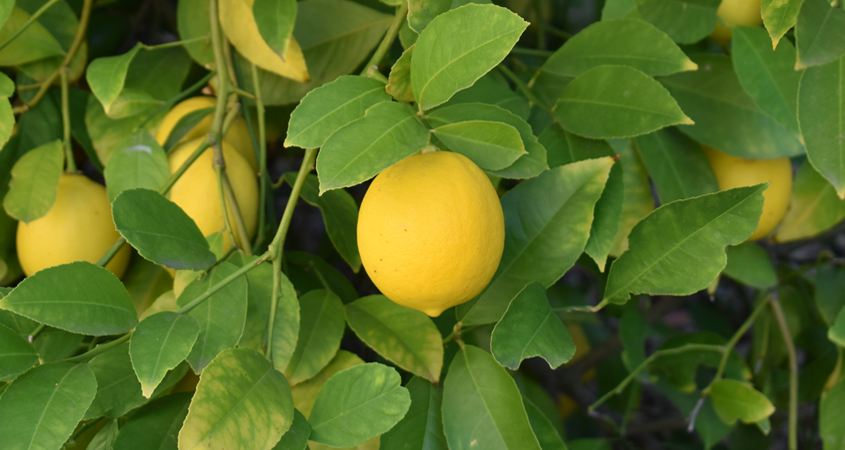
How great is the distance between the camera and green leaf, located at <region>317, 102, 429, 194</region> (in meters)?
0.40

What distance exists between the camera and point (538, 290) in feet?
1.70

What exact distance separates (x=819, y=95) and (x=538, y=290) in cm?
30

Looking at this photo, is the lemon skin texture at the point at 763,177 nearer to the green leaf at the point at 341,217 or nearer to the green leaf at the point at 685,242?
the green leaf at the point at 685,242

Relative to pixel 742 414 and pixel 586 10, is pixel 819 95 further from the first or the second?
pixel 586 10

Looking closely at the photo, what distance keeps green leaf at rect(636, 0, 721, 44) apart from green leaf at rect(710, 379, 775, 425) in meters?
0.40

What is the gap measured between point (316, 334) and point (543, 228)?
0.25 m

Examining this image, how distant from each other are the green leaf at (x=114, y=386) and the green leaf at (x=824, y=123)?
611 mm

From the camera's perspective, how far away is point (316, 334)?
60 cm

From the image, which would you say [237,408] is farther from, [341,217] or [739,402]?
[739,402]

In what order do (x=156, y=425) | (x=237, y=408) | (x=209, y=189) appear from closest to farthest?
(x=237, y=408), (x=156, y=425), (x=209, y=189)

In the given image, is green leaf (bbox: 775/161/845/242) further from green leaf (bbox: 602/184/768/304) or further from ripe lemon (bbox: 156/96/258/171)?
ripe lemon (bbox: 156/96/258/171)

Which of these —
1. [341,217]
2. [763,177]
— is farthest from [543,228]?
[763,177]

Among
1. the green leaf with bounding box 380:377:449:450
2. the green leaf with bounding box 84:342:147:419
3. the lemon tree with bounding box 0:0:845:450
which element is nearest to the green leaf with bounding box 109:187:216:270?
the lemon tree with bounding box 0:0:845:450

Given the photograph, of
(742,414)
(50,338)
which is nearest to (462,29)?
(50,338)
